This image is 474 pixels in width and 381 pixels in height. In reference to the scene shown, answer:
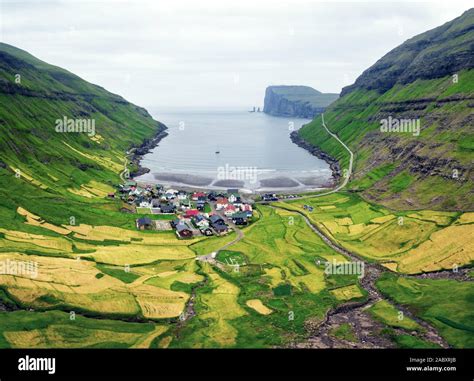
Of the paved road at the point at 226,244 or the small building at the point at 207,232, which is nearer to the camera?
the paved road at the point at 226,244

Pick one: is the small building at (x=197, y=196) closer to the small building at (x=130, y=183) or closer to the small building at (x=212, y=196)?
the small building at (x=212, y=196)

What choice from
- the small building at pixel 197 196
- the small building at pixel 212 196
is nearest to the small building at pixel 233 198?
the small building at pixel 212 196

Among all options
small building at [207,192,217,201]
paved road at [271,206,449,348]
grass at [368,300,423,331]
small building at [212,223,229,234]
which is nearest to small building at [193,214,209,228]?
small building at [212,223,229,234]

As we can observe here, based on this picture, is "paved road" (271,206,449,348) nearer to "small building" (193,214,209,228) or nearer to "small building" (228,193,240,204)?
"small building" (193,214,209,228)

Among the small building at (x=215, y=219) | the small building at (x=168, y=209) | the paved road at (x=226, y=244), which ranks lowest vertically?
the paved road at (x=226, y=244)

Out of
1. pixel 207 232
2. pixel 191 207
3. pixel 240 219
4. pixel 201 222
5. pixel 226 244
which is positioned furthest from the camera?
pixel 191 207

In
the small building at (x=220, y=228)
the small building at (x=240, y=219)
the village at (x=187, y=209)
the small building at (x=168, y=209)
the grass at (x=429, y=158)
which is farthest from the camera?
the small building at (x=168, y=209)

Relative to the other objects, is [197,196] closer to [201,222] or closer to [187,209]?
[187,209]

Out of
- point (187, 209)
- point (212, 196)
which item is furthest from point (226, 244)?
point (212, 196)
